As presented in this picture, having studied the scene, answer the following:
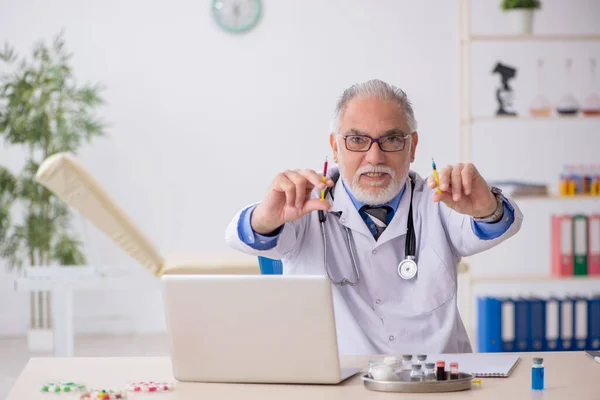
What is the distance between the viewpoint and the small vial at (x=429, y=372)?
1655 millimetres

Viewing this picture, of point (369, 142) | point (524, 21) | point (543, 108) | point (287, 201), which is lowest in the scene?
point (287, 201)

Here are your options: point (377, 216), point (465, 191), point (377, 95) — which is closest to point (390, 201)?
point (377, 216)

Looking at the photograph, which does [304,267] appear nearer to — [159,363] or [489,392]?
[159,363]

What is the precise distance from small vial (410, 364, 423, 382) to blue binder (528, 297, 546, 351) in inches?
121

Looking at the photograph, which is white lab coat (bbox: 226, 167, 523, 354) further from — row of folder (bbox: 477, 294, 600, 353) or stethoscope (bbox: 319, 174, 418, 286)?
row of folder (bbox: 477, 294, 600, 353)

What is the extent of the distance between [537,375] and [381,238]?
2.42 feet

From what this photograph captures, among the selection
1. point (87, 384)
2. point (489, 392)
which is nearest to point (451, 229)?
point (489, 392)

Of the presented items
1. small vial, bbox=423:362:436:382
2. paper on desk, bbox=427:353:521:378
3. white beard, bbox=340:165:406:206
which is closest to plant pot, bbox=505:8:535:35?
white beard, bbox=340:165:406:206

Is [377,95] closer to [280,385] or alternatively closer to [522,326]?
[280,385]

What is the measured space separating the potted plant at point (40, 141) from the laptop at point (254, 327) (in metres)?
3.63

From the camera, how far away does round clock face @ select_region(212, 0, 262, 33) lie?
5.63 meters

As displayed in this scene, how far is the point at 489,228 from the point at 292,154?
3.62 meters

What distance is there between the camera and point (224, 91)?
570 cm

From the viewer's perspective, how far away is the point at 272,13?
18.6 ft
